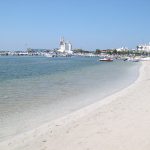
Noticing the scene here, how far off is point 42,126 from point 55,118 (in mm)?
1586

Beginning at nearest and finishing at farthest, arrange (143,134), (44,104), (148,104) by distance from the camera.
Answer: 1. (143,134)
2. (148,104)
3. (44,104)

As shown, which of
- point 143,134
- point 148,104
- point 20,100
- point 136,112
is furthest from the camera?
point 20,100

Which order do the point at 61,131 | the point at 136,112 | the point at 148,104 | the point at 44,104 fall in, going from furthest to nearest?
1. the point at 44,104
2. the point at 148,104
3. the point at 136,112
4. the point at 61,131

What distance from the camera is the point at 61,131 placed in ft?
32.9

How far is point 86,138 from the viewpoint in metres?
8.88

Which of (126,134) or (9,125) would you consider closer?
(126,134)

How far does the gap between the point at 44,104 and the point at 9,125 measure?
4.89 metres

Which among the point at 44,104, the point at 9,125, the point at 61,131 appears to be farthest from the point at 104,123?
the point at 44,104

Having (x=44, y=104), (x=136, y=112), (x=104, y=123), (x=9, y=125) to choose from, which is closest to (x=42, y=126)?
(x=9, y=125)

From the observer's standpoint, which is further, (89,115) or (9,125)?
(89,115)

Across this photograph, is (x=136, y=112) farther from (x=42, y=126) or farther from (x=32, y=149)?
(x=32, y=149)

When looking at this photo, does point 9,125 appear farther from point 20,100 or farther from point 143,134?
point 20,100

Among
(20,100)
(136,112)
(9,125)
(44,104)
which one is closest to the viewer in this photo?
(9,125)

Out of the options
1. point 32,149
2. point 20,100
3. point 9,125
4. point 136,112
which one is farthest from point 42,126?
point 20,100
